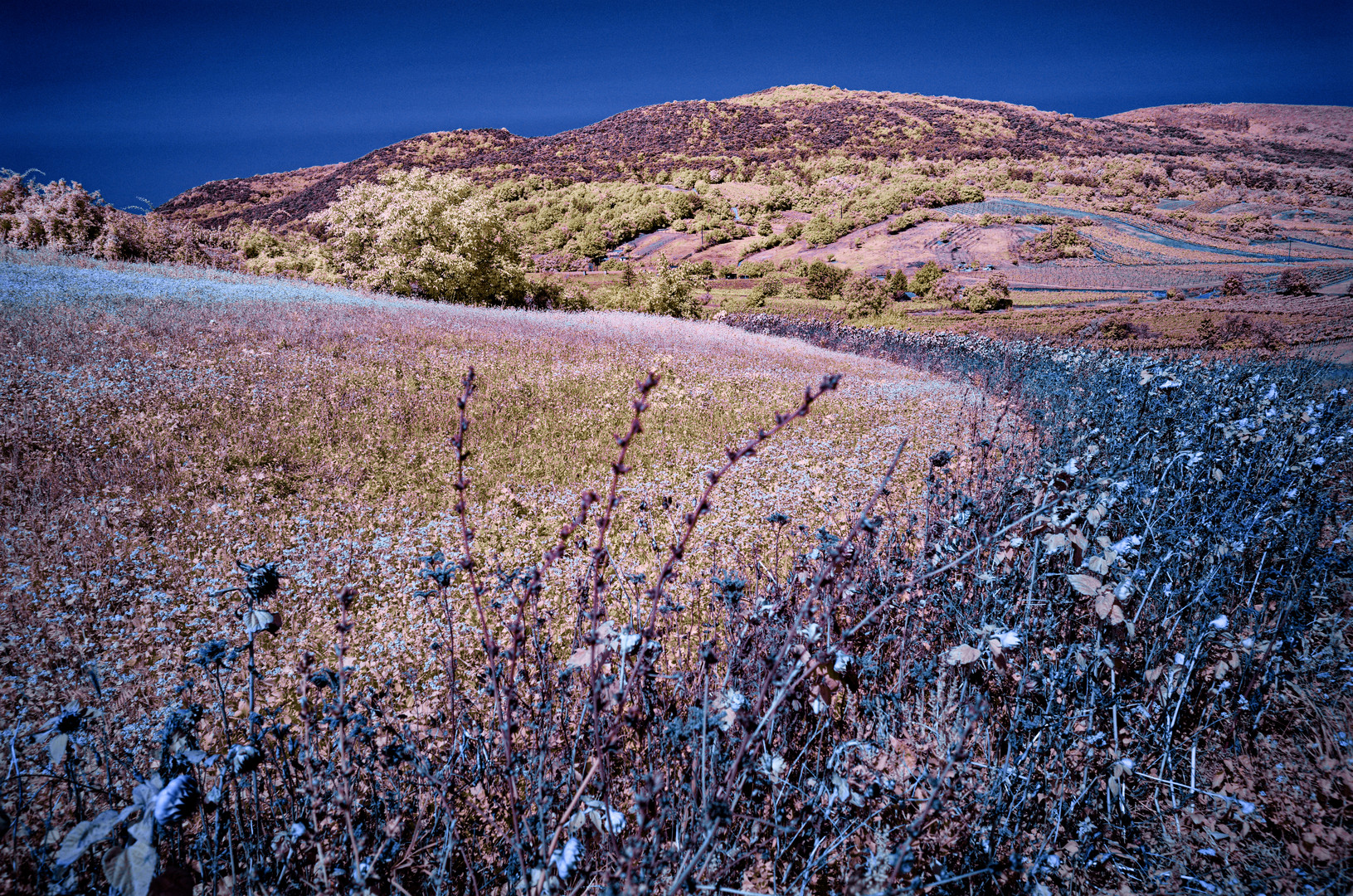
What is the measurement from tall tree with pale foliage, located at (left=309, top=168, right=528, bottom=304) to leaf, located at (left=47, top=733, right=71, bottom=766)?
26.4 meters

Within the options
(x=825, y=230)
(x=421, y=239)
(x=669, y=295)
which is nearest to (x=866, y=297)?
(x=669, y=295)

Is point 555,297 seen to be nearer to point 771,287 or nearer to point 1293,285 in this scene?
point 771,287

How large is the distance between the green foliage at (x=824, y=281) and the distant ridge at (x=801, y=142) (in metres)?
55.4

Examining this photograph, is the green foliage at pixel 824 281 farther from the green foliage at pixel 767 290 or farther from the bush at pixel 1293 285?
the bush at pixel 1293 285

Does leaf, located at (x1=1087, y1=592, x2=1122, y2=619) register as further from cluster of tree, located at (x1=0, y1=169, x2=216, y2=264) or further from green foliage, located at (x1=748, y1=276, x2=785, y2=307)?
green foliage, located at (x1=748, y1=276, x2=785, y2=307)

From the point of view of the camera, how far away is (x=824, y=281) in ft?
156

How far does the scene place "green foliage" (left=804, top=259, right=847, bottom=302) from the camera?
152 ft

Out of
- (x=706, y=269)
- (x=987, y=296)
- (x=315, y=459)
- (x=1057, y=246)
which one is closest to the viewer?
(x=315, y=459)

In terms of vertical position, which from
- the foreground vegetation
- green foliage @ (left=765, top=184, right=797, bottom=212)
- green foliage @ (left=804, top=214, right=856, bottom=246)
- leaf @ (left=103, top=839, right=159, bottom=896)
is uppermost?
green foliage @ (left=765, top=184, right=797, bottom=212)

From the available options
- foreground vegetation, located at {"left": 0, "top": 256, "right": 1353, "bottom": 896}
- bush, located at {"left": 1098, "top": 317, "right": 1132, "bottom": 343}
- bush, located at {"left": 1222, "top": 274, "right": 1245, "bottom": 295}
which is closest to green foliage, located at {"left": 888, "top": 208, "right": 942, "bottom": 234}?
bush, located at {"left": 1222, "top": 274, "right": 1245, "bottom": 295}

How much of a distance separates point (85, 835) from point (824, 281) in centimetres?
5119

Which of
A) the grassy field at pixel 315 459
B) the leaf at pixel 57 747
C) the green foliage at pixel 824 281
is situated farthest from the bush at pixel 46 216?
the green foliage at pixel 824 281

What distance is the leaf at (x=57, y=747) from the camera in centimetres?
134

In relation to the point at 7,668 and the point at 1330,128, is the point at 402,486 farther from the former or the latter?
the point at 1330,128
